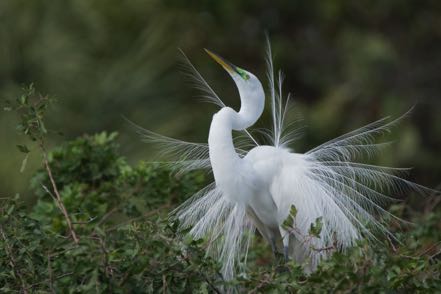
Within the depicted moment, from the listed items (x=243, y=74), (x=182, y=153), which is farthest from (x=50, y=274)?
(x=182, y=153)

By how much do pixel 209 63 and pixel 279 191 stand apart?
605 centimetres

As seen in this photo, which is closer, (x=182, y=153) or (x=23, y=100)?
(x=23, y=100)

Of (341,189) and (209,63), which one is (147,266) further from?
(209,63)

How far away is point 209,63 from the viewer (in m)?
9.46

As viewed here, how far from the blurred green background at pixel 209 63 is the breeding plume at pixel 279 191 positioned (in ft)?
10.9

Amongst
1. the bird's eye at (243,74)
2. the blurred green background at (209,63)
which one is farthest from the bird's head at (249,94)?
the blurred green background at (209,63)

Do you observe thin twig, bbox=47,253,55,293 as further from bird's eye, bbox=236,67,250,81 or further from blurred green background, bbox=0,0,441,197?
blurred green background, bbox=0,0,441,197

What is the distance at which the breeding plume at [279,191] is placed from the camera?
132 inches

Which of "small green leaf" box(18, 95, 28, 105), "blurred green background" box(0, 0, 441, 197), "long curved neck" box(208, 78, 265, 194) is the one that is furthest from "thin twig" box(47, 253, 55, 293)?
"blurred green background" box(0, 0, 441, 197)

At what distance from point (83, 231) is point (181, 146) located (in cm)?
119

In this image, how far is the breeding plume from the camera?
336cm

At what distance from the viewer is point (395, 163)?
831 centimetres

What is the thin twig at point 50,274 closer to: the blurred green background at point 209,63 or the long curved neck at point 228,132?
the long curved neck at point 228,132

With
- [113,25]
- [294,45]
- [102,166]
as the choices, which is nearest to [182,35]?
[113,25]
